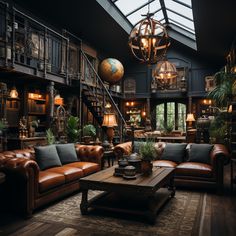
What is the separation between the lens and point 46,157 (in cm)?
437

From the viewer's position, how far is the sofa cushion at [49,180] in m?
3.59

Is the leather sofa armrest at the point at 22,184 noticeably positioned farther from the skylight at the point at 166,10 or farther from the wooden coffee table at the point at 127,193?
the skylight at the point at 166,10

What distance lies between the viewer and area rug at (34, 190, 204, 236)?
116 inches

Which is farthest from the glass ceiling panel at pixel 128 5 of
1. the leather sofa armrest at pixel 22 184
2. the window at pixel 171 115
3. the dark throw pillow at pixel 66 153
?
the leather sofa armrest at pixel 22 184

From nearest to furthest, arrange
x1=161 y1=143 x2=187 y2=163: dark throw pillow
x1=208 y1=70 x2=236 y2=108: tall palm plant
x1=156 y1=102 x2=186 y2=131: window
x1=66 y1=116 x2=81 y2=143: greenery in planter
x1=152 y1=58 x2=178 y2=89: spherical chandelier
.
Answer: x1=161 y1=143 x2=187 y2=163: dark throw pillow
x1=208 y1=70 x2=236 y2=108: tall palm plant
x1=66 y1=116 x2=81 y2=143: greenery in planter
x1=152 y1=58 x2=178 y2=89: spherical chandelier
x1=156 y1=102 x2=186 y2=131: window

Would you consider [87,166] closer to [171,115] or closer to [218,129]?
[218,129]

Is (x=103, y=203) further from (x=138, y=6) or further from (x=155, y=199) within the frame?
(x=138, y=6)

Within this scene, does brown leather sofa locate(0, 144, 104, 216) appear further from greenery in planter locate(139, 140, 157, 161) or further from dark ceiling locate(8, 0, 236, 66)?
dark ceiling locate(8, 0, 236, 66)

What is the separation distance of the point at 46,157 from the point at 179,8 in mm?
8752

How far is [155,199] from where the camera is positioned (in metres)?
3.71

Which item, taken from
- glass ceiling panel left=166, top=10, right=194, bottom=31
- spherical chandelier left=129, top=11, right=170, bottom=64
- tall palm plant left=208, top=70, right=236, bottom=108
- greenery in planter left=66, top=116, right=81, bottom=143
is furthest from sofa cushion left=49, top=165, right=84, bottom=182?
glass ceiling panel left=166, top=10, right=194, bottom=31

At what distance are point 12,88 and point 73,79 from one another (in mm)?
2030

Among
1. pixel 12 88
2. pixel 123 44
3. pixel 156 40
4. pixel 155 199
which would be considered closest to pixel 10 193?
pixel 155 199

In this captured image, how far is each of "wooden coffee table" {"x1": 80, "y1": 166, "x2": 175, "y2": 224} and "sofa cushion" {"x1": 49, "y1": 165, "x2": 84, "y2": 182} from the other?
65 cm
